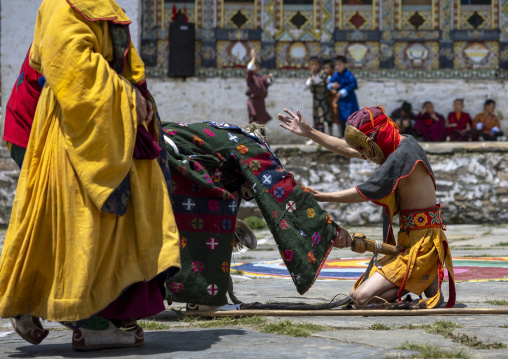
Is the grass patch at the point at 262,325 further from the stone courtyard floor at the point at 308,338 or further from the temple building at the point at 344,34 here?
the temple building at the point at 344,34

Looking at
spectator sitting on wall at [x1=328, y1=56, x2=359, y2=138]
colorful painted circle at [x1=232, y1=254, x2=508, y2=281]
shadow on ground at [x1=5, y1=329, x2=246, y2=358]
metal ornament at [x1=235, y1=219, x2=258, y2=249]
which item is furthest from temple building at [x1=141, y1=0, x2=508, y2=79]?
shadow on ground at [x1=5, y1=329, x2=246, y2=358]

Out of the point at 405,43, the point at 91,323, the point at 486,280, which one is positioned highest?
the point at 405,43

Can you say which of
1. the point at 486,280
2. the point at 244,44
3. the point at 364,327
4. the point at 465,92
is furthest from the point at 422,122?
the point at 364,327

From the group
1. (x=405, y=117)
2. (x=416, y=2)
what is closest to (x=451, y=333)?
(x=405, y=117)

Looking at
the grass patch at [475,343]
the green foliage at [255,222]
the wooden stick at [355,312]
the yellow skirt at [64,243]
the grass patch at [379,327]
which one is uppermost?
the yellow skirt at [64,243]

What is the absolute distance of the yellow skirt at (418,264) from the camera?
461 cm

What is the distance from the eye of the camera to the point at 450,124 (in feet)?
54.0

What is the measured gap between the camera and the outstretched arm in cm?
501

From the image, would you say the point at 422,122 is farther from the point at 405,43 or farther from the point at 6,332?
the point at 6,332

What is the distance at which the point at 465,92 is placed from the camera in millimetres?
17000

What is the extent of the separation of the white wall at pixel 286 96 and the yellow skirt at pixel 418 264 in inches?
481

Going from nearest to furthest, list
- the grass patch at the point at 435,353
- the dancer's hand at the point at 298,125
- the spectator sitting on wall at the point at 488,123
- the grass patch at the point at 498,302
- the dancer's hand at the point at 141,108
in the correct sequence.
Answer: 1. the grass patch at the point at 435,353
2. the dancer's hand at the point at 141,108
3. the grass patch at the point at 498,302
4. the dancer's hand at the point at 298,125
5. the spectator sitting on wall at the point at 488,123

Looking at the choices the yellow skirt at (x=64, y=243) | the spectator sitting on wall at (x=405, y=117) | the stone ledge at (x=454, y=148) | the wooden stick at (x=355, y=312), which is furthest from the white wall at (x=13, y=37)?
the yellow skirt at (x=64, y=243)

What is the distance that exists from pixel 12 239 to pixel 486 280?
372 centimetres
